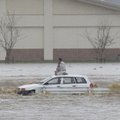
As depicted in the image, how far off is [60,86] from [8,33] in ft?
134

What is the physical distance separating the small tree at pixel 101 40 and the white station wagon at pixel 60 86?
123ft

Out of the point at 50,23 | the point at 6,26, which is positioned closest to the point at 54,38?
the point at 50,23

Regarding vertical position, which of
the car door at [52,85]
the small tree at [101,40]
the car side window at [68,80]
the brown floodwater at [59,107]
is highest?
the small tree at [101,40]

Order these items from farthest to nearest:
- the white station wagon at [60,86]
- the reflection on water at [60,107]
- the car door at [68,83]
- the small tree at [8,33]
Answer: the small tree at [8,33]
the car door at [68,83]
the white station wagon at [60,86]
the reflection on water at [60,107]

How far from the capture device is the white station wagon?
24441mm

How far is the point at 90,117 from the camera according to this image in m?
16.8

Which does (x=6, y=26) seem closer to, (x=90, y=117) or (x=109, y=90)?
(x=109, y=90)

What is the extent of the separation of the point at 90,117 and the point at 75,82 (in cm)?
922

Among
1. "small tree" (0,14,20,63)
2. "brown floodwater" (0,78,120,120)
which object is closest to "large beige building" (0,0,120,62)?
"small tree" (0,14,20,63)

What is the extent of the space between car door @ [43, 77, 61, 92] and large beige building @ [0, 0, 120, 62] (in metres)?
37.7

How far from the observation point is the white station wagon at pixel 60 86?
24.4 meters

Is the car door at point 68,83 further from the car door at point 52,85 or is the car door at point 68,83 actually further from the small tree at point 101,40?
the small tree at point 101,40

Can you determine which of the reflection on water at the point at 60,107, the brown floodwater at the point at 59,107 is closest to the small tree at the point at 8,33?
the brown floodwater at the point at 59,107

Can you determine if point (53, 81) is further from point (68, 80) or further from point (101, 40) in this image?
point (101, 40)
